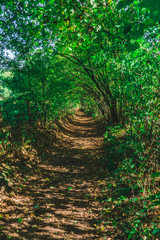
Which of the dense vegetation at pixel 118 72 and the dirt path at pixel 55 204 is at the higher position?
→ the dense vegetation at pixel 118 72

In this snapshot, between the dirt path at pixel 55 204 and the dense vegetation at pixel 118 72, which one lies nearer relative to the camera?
the dense vegetation at pixel 118 72

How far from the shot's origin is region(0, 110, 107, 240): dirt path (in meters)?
3.80

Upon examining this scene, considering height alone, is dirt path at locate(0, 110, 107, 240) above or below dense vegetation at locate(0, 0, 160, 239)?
below

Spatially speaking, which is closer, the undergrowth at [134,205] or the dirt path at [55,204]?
the undergrowth at [134,205]

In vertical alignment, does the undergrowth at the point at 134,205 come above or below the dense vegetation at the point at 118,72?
below

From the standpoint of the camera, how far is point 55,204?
4.87 metres

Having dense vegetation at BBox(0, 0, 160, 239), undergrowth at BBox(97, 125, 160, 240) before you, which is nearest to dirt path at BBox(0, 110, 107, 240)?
undergrowth at BBox(97, 125, 160, 240)

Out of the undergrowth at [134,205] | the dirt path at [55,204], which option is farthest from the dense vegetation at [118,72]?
the dirt path at [55,204]

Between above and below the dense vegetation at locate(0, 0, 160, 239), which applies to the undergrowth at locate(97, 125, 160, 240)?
below

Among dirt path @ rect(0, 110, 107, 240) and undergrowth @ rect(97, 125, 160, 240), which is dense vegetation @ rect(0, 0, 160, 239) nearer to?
undergrowth @ rect(97, 125, 160, 240)

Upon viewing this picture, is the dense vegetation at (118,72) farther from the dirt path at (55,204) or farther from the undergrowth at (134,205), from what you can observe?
the dirt path at (55,204)

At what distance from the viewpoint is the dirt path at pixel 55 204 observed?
150 inches

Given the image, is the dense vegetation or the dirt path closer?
the dense vegetation

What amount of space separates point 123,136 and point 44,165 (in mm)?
4213
